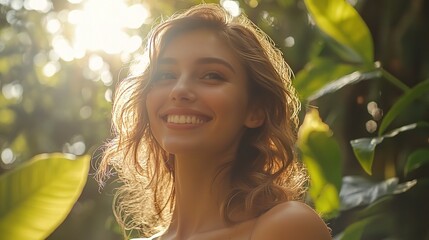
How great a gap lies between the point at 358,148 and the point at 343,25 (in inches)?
10.8

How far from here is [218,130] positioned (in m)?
1.29

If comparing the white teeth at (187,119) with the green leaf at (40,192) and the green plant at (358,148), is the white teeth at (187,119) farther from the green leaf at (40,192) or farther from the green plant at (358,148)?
the green leaf at (40,192)

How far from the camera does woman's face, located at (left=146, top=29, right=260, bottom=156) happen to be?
127cm

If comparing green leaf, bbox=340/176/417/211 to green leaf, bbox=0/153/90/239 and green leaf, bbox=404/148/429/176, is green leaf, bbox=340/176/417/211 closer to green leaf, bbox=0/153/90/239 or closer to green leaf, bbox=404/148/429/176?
green leaf, bbox=404/148/429/176

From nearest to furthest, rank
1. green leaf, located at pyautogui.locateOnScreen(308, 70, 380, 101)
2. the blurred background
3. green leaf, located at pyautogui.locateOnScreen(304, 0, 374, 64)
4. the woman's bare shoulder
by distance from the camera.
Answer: the woman's bare shoulder
green leaf, located at pyautogui.locateOnScreen(304, 0, 374, 64)
green leaf, located at pyautogui.locateOnScreen(308, 70, 380, 101)
the blurred background

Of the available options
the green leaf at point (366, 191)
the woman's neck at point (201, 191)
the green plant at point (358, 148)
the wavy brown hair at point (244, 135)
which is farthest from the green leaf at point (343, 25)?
the woman's neck at point (201, 191)

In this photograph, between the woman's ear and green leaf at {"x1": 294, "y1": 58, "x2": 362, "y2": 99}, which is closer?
the woman's ear

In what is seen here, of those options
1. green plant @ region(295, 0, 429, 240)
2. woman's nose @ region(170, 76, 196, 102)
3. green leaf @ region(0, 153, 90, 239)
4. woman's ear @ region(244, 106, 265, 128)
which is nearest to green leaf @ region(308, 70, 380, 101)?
green plant @ region(295, 0, 429, 240)

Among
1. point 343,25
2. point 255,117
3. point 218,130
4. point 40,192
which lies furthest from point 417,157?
point 40,192

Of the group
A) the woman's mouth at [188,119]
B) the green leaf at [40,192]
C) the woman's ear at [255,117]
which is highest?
the green leaf at [40,192]

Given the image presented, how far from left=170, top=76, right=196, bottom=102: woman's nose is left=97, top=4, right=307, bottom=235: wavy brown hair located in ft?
0.33

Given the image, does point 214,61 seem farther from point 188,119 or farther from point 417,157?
point 417,157

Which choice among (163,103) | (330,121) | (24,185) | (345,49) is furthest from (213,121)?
(330,121)

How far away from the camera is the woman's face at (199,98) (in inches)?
50.1
